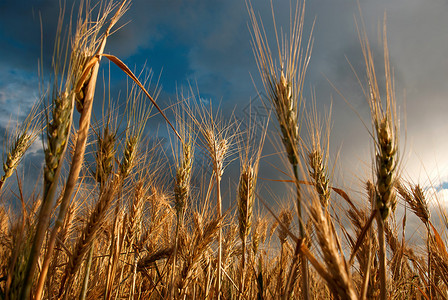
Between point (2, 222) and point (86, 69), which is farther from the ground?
point (86, 69)

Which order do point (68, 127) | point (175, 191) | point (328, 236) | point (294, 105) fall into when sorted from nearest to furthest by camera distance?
point (328, 236) → point (68, 127) → point (294, 105) → point (175, 191)

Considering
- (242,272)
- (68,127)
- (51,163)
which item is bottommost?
(242,272)

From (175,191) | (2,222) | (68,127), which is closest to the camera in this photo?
(68,127)

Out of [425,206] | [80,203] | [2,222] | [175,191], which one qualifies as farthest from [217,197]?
[2,222]

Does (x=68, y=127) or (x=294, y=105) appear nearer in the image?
(x=68, y=127)

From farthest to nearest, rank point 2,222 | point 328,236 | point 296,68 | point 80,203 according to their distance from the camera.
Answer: point 2,222
point 80,203
point 296,68
point 328,236

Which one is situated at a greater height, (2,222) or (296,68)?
(296,68)

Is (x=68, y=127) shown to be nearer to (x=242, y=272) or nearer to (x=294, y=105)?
(x=294, y=105)

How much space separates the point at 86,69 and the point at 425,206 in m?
3.45

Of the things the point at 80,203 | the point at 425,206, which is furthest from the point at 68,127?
the point at 425,206

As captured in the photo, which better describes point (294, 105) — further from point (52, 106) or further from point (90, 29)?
point (90, 29)

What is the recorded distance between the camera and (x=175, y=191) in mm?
2803

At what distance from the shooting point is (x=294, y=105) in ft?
4.88

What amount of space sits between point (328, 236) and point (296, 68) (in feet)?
3.25
